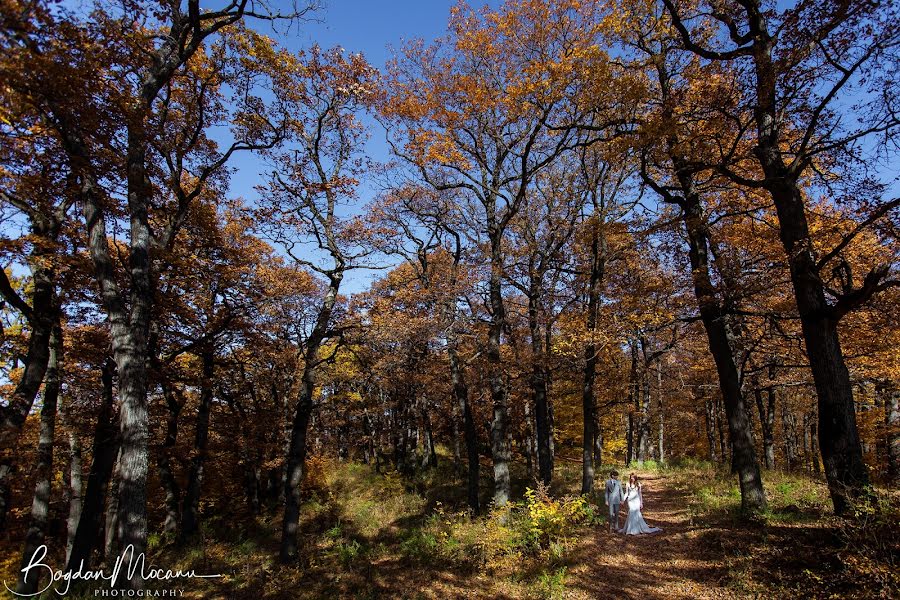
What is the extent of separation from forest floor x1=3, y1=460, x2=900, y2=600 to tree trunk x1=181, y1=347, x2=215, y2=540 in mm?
1527

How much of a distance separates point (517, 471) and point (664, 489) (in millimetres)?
9169

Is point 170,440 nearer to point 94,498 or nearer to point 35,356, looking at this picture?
point 94,498

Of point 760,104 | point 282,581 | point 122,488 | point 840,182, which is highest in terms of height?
point 760,104

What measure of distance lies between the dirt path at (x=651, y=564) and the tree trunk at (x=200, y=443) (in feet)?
43.9

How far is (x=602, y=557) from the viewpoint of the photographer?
918 cm

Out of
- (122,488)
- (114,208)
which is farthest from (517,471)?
(114,208)

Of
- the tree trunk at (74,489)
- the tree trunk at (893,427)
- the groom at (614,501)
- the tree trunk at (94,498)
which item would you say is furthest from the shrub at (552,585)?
the tree trunk at (74,489)

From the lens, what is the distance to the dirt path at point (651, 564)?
7277 mm

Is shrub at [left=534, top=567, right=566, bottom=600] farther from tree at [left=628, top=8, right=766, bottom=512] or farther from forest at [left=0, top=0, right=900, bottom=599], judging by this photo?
tree at [left=628, top=8, right=766, bottom=512]

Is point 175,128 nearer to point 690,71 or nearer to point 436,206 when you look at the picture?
point 436,206

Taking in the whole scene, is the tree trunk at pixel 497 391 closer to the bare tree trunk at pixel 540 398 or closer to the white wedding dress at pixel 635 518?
the bare tree trunk at pixel 540 398

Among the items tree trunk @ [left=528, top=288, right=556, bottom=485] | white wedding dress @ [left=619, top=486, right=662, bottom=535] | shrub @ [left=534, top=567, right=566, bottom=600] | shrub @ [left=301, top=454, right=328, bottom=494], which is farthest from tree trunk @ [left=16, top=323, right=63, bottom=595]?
white wedding dress @ [left=619, top=486, right=662, bottom=535]

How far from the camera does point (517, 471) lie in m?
25.2

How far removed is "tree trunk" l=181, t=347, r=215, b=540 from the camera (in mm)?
16141
